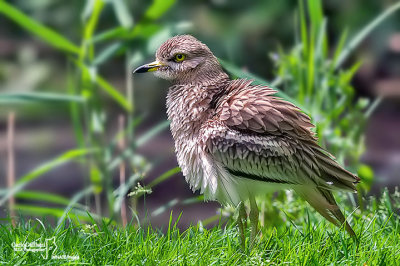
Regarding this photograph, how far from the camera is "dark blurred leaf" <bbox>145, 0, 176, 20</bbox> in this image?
454 cm

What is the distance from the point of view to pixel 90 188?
4535 millimetres

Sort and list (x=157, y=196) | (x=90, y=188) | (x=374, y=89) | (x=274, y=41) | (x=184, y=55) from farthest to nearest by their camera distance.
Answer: (x=374, y=89), (x=157, y=196), (x=274, y=41), (x=90, y=188), (x=184, y=55)

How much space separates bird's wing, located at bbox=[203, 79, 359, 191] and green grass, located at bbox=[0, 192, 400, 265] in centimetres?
26

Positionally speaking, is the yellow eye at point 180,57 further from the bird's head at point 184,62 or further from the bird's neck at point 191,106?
the bird's neck at point 191,106

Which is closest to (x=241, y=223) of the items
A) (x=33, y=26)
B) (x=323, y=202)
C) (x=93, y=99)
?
(x=323, y=202)

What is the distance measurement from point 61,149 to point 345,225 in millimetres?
5087

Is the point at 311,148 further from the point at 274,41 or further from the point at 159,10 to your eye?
the point at 274,41

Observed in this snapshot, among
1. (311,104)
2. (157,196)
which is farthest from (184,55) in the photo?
(157,196)

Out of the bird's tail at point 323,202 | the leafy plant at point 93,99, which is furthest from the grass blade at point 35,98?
the bird's tail at point 323,202

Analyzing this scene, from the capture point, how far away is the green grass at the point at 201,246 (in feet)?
10.5

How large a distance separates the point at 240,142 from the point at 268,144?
0.39 ft

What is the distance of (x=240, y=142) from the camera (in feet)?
11.0

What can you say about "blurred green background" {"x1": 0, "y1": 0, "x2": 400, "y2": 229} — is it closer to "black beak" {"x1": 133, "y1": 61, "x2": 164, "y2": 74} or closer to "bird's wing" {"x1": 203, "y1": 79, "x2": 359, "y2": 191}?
"bird's wing" {"x1": 203, "y1": 79, "x2": 359, "y2": 191}

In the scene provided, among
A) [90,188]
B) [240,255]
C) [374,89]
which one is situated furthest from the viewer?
[374,89]
